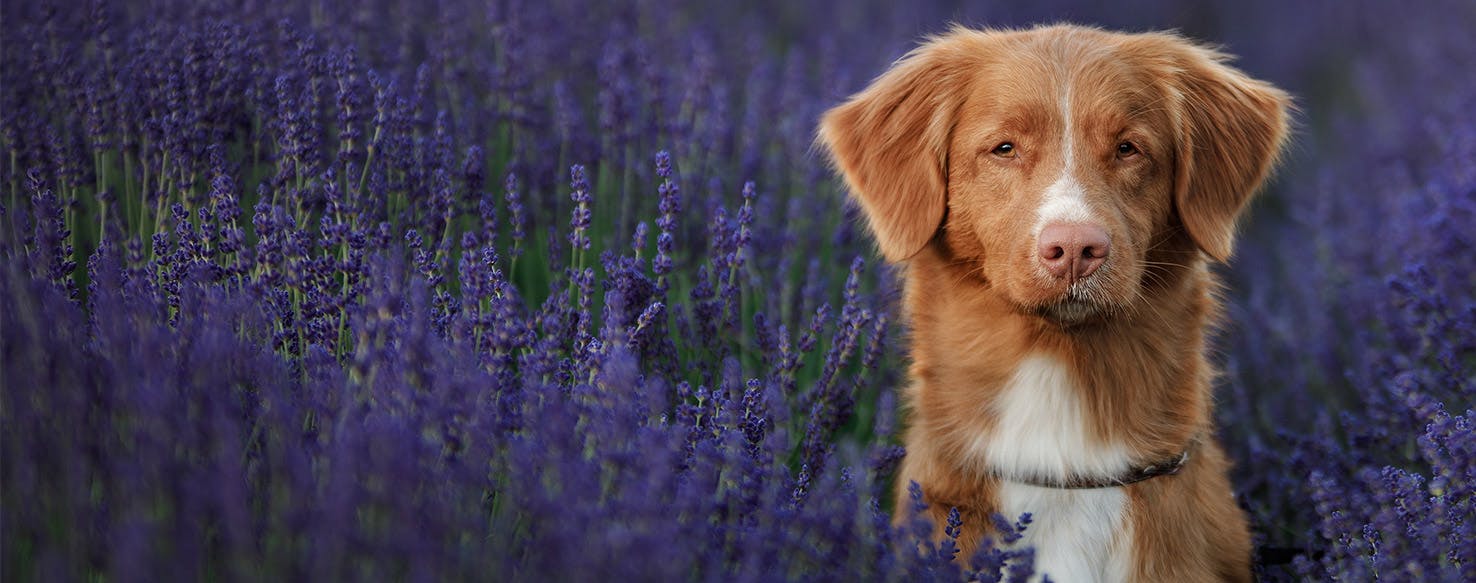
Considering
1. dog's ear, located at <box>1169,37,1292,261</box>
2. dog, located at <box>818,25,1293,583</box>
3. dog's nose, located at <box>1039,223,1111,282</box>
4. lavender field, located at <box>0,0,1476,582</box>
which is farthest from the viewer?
dog's ear, located at <box>1169,37,1292,261</box>

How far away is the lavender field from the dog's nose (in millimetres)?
495

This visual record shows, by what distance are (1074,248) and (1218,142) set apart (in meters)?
0.64

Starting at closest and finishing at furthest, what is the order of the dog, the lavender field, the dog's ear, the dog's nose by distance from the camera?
the lavender field → the dog's nose → the dog → the dog's ear

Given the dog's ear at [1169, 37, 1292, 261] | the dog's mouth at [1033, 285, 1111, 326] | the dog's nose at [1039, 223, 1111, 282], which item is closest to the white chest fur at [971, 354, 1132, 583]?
the dog's mouth at [1033, 285, 1111, 326]

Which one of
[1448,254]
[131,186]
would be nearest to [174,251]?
Answer: [131,186]

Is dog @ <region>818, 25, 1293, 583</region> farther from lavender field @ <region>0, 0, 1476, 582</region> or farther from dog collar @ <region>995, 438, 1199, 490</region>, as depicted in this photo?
lavender field @ <region>0, 0, 1476, 582</region>

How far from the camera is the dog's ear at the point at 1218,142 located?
2670 millimetres

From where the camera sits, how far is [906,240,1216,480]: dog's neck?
2.57 meters

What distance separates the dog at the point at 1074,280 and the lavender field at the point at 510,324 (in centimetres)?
16

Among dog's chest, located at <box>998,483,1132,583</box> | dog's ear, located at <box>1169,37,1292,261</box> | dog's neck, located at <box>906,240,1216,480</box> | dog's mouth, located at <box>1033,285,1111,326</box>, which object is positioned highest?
dog's ear, located at <box>1169,37,1292,261</box>

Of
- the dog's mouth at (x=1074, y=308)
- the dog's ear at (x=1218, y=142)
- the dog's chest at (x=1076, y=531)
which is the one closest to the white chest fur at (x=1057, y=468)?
the dog's chest at (x=1076, y=531)

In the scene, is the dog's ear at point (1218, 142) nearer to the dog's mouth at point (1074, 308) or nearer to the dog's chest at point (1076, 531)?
the dog's mouth at point (1074, 308)

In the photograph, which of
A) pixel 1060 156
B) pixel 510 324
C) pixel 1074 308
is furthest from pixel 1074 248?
pixel 510 324

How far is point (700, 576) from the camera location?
1.94 m
